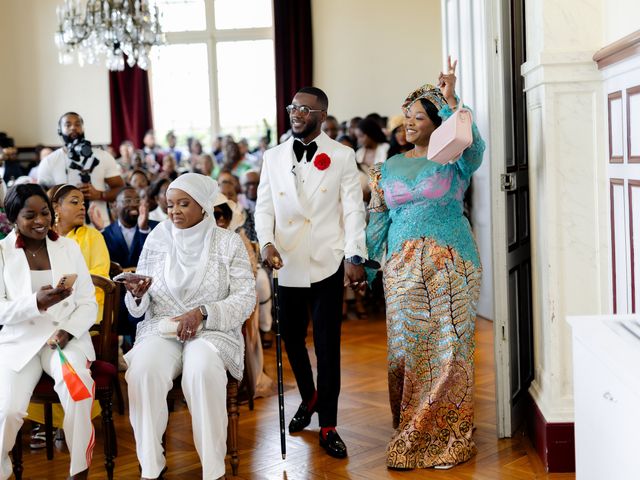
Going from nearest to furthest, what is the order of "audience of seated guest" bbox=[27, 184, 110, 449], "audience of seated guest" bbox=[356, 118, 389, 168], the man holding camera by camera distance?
"audience of seated guest" bbox=[27, 184, 110, 449] < the man holding camera < "audience of seated guest" bbox=[356, 118, 389, 168]

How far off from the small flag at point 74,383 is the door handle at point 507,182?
1.91 meters

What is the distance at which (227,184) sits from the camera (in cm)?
662

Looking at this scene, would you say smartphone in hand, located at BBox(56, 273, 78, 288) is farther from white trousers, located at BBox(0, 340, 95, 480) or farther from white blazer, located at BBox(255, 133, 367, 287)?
white blazer, located at BBox(255, 133, 367, 287)

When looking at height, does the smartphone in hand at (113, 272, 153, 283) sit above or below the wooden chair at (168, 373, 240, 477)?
above

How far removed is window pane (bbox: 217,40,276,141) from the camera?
13.2 meters

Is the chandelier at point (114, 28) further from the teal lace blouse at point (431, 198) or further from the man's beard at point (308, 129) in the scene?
the teal lace blouse at point (431, 198)

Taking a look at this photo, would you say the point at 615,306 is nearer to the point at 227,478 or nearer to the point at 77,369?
the point at 227,478

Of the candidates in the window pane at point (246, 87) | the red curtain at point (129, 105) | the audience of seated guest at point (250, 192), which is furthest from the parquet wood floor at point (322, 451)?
the red curtain at point (129, 105)

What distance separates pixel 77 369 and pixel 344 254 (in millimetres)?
1233

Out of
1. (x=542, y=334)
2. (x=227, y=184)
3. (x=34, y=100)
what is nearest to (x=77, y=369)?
(x=542, y=334)

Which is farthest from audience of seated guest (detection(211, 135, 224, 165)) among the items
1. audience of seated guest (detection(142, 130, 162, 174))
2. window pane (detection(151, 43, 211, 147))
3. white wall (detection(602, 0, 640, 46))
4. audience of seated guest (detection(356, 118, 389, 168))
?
white wall (detection(602, 0, 640, 46))

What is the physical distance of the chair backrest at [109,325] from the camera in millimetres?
3920

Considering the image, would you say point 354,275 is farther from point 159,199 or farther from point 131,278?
point 159,199

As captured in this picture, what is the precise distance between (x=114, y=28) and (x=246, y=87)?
421 centimetres
